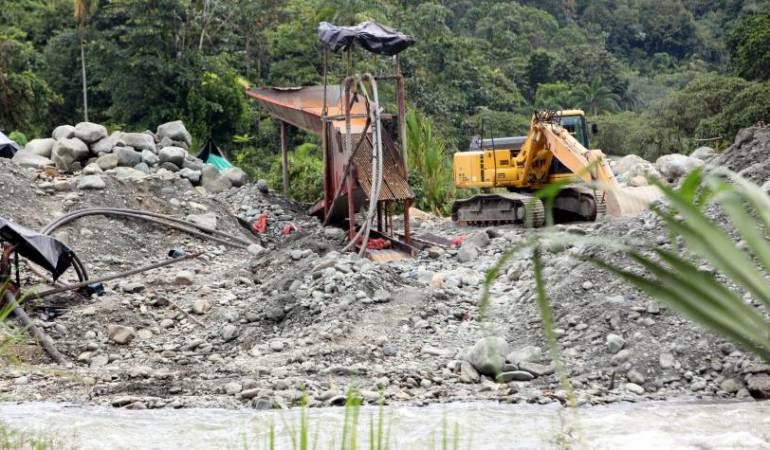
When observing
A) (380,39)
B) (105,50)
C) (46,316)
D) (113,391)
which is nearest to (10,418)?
(113,391)

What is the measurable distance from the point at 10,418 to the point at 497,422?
10.8ft

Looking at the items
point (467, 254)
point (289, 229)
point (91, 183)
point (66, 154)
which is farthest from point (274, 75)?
point (467, 254)

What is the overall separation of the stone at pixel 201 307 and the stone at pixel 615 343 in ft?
13.9

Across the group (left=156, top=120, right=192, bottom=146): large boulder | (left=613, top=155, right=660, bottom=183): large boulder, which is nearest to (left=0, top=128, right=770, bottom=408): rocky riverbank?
(left=156, top=120, right=192, bottom=146): large boulder

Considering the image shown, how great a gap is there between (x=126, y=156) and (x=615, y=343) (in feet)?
36.5

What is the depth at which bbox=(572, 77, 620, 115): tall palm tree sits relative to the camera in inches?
1907

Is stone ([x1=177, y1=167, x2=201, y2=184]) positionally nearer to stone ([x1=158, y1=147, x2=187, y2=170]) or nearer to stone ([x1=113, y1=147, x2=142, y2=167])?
stone ([x1=158, y1=147, x2=187, y2=170])

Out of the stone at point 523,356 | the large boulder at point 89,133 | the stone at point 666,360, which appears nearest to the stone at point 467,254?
the stone at point 523,356

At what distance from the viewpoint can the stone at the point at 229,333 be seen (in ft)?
29.8

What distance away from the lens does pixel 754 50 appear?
111 feet

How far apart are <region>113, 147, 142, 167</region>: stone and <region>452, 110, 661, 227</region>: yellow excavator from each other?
567 cm

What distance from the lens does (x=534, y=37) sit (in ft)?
184

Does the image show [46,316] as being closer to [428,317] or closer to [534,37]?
[428,317]

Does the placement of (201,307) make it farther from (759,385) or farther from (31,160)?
(31,160)
